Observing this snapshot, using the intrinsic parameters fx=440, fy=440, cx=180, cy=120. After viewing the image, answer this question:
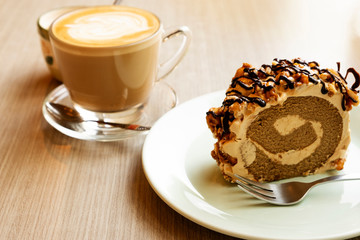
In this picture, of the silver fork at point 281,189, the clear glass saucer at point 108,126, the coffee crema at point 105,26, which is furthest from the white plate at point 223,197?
the coffee crema at point 105,26

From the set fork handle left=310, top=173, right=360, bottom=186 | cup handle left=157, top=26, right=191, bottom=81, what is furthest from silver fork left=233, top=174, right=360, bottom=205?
cup handle left=157, top=26, right=191, bottom=81

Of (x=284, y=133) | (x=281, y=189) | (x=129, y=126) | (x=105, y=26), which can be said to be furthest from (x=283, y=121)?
(x=105, y=26)

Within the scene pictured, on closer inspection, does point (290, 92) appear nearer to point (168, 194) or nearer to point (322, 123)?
point (322, 123)

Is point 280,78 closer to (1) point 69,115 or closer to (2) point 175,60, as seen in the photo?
(2) point 175,60

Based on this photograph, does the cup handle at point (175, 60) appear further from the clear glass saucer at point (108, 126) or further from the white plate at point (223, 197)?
the white plate at point (223, 197)

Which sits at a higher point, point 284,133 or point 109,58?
point 109,58
